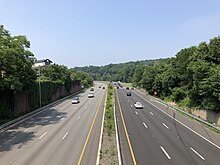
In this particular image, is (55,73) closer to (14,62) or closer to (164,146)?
(14,62)

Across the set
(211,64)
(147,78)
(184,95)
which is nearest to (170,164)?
(211,64)

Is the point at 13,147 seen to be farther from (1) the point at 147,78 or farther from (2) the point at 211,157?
(1) the point at 147,78

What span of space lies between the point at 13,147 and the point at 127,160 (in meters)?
9.74

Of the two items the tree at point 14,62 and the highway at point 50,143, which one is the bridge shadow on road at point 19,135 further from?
the tree at point 14,62

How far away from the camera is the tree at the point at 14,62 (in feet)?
92.0

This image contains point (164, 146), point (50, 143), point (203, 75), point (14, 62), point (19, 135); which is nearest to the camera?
point (164, 146)

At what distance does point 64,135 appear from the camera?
22.5m

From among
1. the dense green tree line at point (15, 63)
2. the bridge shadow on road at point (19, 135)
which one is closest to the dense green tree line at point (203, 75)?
the bridge shadow on road at point (19, 135)

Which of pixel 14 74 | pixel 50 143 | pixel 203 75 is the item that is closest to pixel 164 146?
pixel 50 143

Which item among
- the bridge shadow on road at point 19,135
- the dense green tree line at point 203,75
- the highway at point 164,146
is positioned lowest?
the highway at point 164,146

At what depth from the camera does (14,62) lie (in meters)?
29.5

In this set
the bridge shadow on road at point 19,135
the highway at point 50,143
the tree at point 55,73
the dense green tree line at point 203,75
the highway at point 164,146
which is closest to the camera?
Answer: the highway at point 50,143

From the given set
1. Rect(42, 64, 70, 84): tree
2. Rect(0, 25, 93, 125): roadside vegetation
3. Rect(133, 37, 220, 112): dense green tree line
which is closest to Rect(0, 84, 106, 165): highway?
Rect(0, 25, 93, 125): roadside vegetation

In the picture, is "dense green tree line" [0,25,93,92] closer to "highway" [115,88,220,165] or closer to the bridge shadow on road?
the bridge shadow on road
